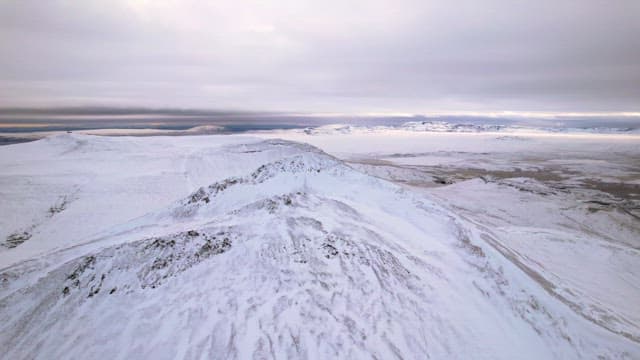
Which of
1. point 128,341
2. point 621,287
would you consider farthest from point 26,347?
point 621,287

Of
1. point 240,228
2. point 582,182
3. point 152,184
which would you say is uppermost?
point 240,228

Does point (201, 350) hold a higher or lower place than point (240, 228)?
lower

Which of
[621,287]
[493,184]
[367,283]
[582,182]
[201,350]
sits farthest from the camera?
[582,182]

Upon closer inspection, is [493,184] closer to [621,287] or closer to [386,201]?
[621,287]

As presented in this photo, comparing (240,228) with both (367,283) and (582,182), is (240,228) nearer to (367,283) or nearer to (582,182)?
(367,283)

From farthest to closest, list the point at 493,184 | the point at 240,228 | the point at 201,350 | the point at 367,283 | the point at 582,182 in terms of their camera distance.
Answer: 1. the point at 582,182
2. the point at 493,184
3. the point at 240,228
4. the point at 367,283
5. the point at 201,350

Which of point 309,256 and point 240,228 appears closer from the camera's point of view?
point 309,256
